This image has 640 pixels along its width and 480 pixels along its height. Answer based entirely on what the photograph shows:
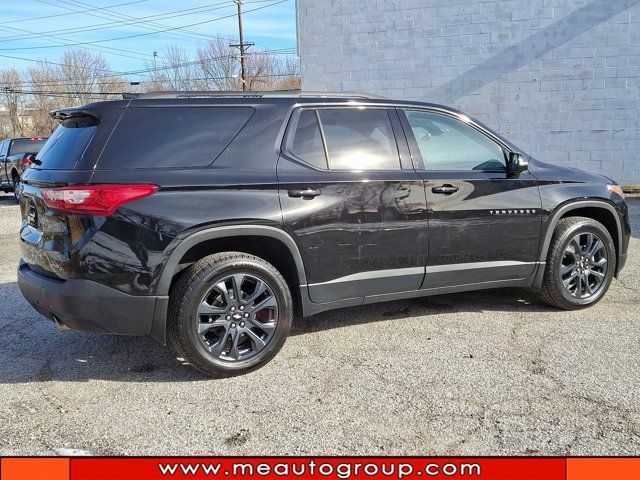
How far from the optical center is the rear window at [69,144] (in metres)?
3.33

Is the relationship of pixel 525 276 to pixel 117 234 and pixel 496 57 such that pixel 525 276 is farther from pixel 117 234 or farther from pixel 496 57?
pixel 496 57

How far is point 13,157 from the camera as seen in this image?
13.9 metres

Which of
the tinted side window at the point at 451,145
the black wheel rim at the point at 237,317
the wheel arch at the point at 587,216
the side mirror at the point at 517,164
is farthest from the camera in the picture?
the wheel arch at the point at 587,216

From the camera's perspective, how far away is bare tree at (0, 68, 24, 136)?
48.7 m

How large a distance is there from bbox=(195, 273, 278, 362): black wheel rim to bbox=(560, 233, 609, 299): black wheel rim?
2.64 meters

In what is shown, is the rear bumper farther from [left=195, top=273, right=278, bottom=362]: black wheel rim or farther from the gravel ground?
the gravel ground

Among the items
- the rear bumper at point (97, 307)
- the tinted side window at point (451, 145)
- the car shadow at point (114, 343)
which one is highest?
the tinted side window at point (451, 145)

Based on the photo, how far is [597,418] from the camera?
296cm

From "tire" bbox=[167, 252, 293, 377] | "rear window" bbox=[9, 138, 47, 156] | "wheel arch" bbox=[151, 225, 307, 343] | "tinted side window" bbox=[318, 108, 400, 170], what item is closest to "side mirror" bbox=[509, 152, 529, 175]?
"tinted side window" bbox=[318, 108, 400, 170]

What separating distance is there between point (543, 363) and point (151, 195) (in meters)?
2.79

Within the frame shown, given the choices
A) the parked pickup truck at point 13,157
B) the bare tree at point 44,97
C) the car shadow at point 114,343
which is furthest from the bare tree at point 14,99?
the car shadow at point 114,343

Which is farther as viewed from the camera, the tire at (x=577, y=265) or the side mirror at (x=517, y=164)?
the tire at (x=577, y=265)

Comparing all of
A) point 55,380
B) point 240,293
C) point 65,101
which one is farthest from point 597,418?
point 65,101

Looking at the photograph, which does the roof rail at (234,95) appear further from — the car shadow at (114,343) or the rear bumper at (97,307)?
the car shadow at (114,343)
